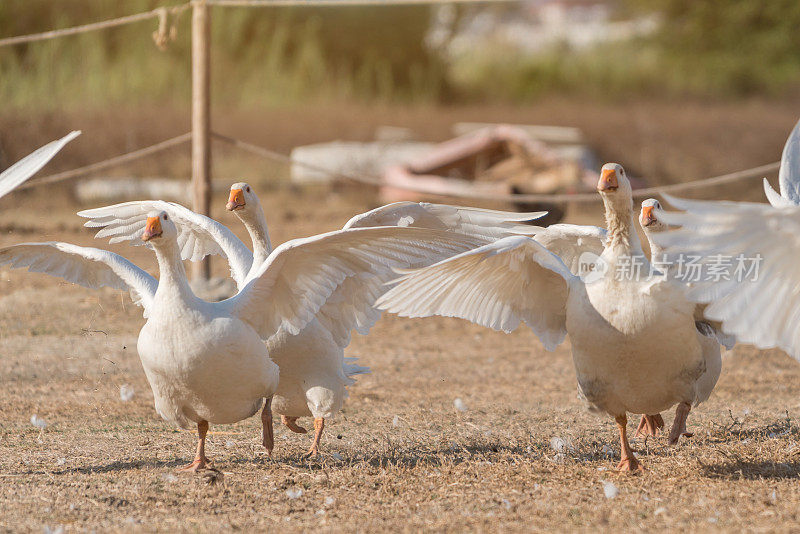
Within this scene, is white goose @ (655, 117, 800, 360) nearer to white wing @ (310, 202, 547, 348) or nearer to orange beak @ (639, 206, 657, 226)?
orange beak @ (639, 206, 657, 226)

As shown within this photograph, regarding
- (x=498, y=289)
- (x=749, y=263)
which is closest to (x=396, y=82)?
(x=498, y=289)

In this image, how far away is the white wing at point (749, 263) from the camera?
3.48 metres

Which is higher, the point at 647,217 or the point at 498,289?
the point at 647,217

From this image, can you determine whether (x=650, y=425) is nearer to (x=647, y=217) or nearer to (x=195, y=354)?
(x=647, y=217)

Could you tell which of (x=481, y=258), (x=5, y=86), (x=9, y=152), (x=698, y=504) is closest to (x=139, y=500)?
(x=481, y=258)

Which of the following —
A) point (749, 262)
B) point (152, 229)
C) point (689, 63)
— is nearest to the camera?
point (749, 262)

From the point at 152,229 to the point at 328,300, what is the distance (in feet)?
3.33

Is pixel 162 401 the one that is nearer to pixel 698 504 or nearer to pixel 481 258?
pixel 481 258

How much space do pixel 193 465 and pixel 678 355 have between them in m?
2.04

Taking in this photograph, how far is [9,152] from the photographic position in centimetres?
990

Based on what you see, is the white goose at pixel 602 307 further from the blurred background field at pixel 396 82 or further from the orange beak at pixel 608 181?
the blurred background field at pixel 396 82

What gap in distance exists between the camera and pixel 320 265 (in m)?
4.41

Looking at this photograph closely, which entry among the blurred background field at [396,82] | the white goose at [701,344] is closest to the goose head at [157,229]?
the white goose at [701,344]

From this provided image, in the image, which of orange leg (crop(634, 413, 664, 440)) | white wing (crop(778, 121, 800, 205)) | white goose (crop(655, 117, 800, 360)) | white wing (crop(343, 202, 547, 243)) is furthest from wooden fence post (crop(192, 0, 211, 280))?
white goose (crop(655, 117, 800, 360))
